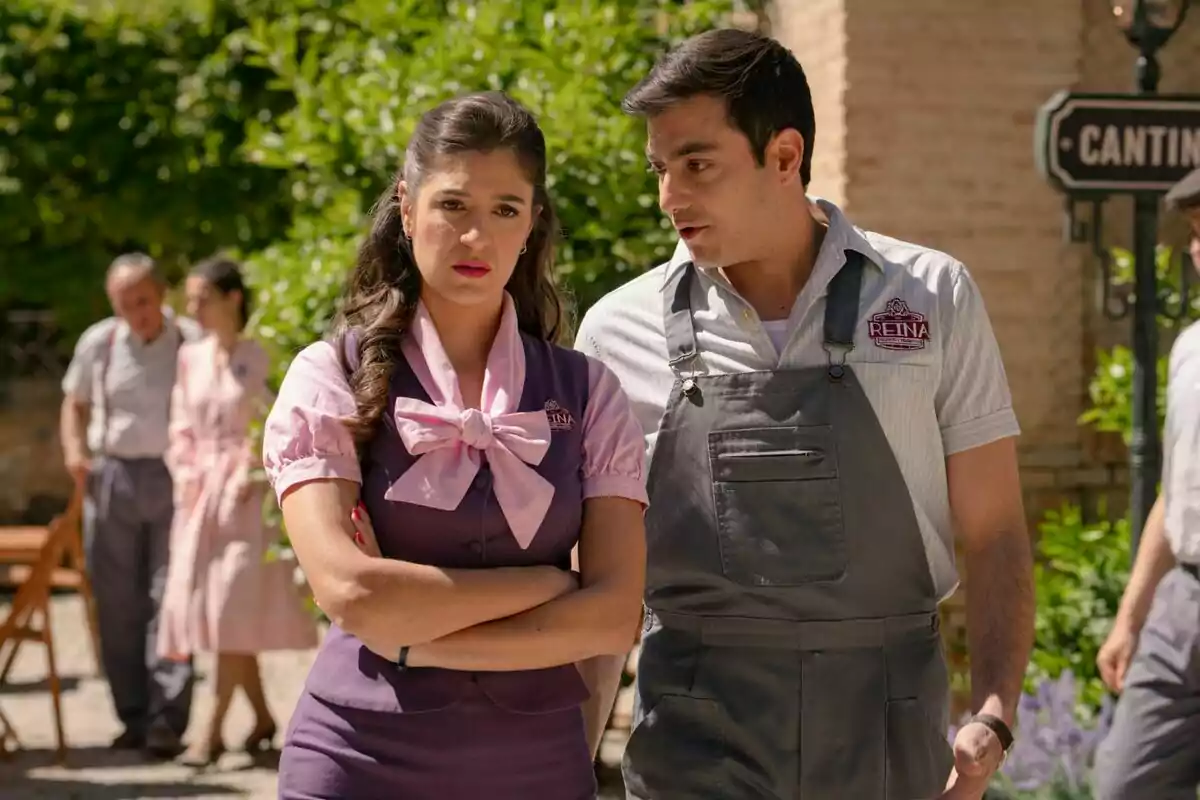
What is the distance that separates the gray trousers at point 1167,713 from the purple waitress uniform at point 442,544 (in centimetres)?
202

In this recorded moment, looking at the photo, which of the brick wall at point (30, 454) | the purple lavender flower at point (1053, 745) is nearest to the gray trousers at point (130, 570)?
the purple lavender flower at point (1053, 745)

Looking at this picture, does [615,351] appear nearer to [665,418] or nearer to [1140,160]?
[665,418]

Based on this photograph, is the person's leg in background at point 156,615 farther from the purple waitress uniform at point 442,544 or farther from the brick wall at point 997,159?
the purple waitress uniform at point 442,544

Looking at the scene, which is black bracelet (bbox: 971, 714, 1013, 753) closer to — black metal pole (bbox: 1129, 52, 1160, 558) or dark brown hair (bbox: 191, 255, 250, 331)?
black metal pole (bbox: 1129, 52, 1160, 558)

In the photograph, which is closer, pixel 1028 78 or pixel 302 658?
pixel 1028 78

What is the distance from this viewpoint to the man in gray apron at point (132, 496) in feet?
29.2

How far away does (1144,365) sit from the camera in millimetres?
6035

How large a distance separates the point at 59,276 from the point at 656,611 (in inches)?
503

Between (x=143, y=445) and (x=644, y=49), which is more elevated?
(x=644, y=49)

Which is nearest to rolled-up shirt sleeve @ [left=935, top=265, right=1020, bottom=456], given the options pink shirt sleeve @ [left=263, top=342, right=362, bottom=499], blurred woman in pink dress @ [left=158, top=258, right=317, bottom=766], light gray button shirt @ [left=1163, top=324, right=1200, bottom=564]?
pink shirt sleeve @ [left=263, top=342, right=362, bottom=499]

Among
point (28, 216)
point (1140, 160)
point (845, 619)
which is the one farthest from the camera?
point (28, 216)

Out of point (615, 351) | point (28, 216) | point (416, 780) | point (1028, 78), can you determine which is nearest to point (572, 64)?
point (1028, 78)

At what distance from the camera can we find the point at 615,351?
10.8ft

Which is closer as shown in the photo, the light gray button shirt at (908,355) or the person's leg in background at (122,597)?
the light gray button shirt at (908,355)
